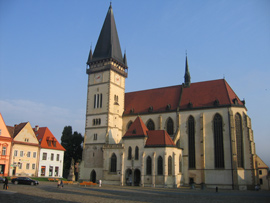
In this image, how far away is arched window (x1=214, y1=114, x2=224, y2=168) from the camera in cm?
4062

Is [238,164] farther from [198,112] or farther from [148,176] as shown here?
[148,176]

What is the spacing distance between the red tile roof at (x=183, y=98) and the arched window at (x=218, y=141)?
99.6 inches

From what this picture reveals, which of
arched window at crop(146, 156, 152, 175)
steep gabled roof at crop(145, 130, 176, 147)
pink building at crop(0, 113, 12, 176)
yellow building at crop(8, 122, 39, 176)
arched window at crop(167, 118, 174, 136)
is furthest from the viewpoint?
arched window at crop(167, 118, 174, 136)

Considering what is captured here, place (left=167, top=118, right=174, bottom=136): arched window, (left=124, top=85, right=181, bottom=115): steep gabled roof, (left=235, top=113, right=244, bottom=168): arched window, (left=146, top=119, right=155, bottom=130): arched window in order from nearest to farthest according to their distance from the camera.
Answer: (left=235, top=113, right=244, bottom=168): arched window, (left=167, top=118, right=174, bottom=136): arched window, (left=146, top=119, right=155, bottom=130): arched window, (left=124, top=85, right=181, bottom=115): steep gabled roof

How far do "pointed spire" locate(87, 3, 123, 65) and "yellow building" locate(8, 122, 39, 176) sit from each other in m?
17.0

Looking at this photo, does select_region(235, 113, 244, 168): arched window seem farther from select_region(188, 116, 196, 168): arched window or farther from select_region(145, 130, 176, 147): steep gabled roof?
select_region(145, 130, 176, 147): steep gabled roof

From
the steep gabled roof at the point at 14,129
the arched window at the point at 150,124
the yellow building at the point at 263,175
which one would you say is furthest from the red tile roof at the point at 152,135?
the yellow building at the point at 263,175

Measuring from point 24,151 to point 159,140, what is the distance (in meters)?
22.7

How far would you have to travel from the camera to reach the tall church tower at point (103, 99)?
46750 mm

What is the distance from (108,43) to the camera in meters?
50.9

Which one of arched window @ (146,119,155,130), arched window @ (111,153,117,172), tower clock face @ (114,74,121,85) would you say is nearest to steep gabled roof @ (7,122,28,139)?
arched window @ (111,153,117,172)

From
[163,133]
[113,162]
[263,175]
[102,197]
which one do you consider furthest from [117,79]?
[263,175]

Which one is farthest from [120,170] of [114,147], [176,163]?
[176,163]

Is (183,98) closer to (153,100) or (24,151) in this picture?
(153,100)
